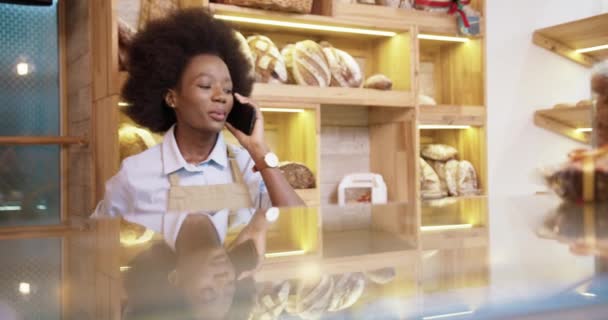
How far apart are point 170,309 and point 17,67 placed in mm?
2197

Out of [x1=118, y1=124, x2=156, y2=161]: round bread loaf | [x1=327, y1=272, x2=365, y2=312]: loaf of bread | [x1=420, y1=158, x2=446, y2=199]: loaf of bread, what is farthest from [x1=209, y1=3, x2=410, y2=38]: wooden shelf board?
[x1=327, y1=272, x2=365, y2=312]: loaf of bread

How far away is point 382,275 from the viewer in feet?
0.90

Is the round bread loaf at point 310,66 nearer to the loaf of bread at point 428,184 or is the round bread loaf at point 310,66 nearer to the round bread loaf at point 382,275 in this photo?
the loaf of bread at point 428,184

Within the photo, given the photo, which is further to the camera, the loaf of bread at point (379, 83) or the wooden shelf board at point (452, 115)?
the wooden shelf board at point (452, 115)

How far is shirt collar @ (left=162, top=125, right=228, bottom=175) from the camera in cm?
175

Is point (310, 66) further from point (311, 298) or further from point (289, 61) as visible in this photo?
point (311, 298)

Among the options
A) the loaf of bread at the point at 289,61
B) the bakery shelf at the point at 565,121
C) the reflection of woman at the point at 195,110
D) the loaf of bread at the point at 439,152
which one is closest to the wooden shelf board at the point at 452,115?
the loaf of bread at the point at 439,152

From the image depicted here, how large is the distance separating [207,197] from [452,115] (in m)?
1.35

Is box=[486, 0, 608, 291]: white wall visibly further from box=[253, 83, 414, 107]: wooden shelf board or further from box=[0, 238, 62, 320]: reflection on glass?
box=[0, 238, 62, 320]: reflection on glass

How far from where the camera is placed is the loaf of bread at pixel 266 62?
2189 mm

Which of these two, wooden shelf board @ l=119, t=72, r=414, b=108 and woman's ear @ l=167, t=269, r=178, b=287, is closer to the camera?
woman's ear @ l=167, t=269, r=178, b=287

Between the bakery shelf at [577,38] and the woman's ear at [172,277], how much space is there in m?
2.90

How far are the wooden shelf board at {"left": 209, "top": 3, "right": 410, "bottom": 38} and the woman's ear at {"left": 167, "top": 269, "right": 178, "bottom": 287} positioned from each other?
190 cm

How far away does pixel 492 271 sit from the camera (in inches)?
11.1
